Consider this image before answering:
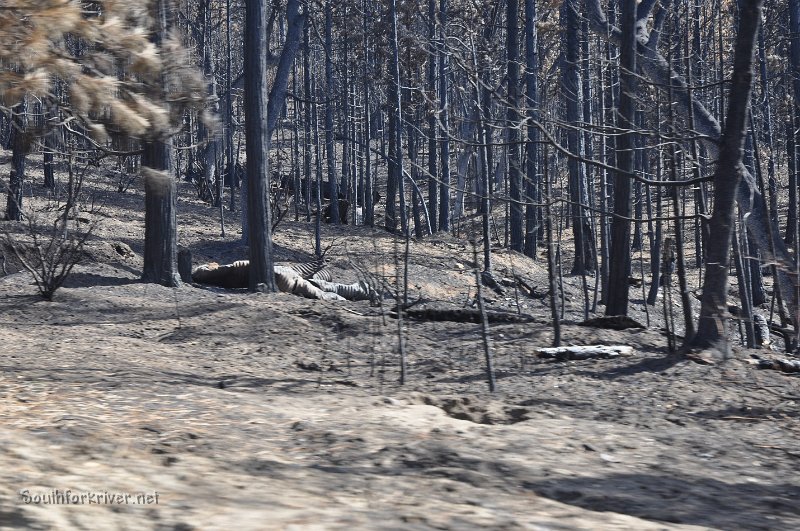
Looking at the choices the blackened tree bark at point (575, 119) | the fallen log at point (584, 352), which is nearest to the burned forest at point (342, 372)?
the fallen log at point (584, 352)

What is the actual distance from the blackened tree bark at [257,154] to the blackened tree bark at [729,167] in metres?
7.56

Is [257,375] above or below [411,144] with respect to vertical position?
below

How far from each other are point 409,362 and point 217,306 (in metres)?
3.20

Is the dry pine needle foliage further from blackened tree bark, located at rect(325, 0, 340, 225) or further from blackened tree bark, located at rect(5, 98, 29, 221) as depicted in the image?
blackened tree bark, located at rect(325, 0, 340, 225)

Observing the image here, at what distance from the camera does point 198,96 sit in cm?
718

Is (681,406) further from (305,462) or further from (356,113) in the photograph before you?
(356,113)

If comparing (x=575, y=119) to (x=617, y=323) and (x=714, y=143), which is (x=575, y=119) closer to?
(x=617, y=323)

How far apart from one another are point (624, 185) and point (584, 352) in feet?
11.1

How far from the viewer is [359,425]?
234 inches

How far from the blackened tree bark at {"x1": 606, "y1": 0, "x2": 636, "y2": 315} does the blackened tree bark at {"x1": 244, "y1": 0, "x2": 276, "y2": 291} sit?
209 inches

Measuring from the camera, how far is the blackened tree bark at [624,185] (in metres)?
11.6

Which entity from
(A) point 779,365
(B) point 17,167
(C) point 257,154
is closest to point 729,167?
(A) point 779,365

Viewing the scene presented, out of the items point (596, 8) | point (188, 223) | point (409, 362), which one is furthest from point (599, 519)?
point (188, 223)

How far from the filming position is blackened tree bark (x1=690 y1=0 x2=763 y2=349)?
27.4 feet
